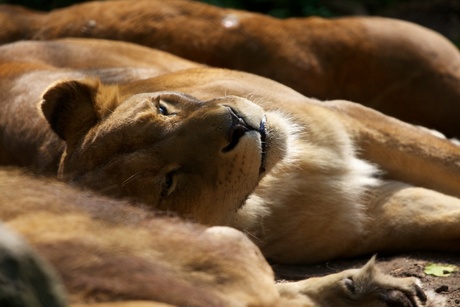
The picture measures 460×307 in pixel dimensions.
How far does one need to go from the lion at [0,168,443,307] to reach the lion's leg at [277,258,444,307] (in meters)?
0.51

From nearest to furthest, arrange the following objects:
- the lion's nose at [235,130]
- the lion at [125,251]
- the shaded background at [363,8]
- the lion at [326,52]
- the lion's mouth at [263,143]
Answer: the lion at [125,251], the lion's nose at [235,130], the lion's mouth at [263,143], the lion at [326,52], the shaded background at [363,8]

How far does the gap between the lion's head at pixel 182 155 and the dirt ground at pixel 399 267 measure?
0.64 metres

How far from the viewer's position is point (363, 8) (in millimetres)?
10164

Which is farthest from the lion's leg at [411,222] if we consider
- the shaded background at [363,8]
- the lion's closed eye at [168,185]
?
the shaded background at [363,8]

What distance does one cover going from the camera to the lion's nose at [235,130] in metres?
3.97

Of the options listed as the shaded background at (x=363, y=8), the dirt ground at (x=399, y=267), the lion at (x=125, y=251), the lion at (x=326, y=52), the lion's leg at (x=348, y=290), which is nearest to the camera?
the lion at (x=125, y=251)

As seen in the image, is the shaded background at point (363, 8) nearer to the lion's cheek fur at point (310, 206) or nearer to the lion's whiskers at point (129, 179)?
the lion's cheek fur at point (310, 206)

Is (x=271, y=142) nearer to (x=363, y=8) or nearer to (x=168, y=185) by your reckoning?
(x=168, y=185)

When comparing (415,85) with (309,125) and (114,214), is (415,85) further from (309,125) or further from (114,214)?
(114,214)

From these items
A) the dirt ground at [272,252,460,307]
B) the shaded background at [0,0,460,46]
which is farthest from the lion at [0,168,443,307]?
the shaded background at [0,0,460,46]

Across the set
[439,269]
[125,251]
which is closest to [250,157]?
[439,269]

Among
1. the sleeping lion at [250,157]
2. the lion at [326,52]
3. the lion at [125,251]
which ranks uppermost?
the lion at [125,251]

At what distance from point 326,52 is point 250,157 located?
128 inches

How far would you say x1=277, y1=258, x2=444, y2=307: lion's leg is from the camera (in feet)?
11.7
